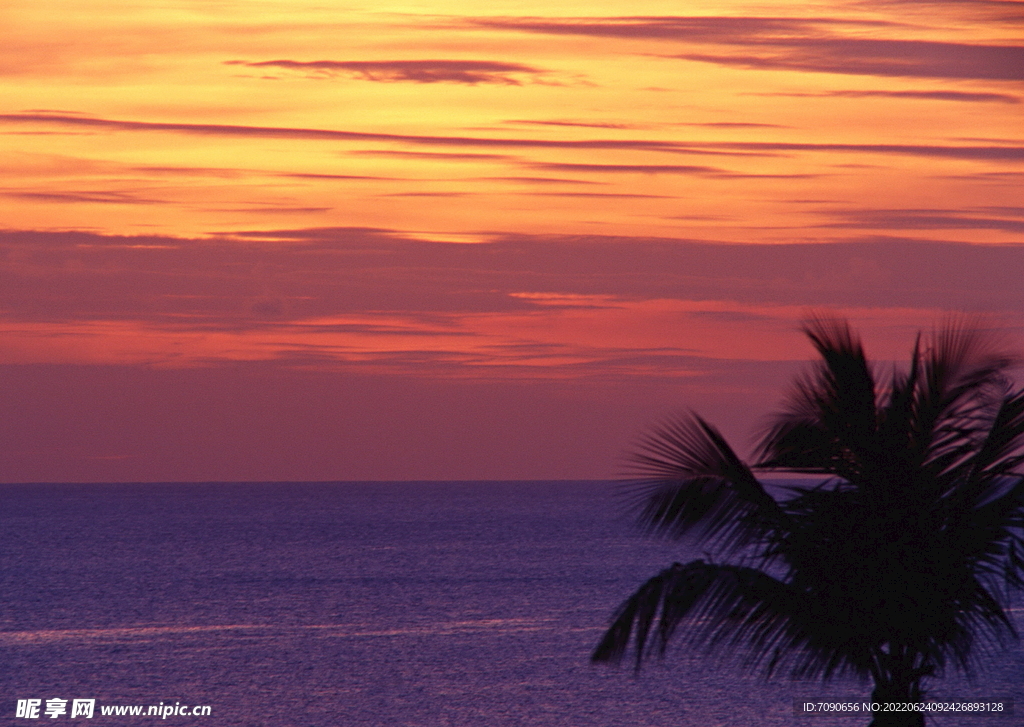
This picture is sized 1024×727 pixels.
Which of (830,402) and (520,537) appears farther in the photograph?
(520,537)

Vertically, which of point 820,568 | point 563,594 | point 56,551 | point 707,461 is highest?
point 707,461

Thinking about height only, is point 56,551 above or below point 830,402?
below

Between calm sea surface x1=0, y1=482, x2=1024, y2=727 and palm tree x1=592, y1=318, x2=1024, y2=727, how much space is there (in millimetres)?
25024

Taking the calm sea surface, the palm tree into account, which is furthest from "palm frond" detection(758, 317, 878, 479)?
the calm sea surface

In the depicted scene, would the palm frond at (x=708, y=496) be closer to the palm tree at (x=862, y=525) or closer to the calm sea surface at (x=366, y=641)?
the palm tree at (x=862, y=525)

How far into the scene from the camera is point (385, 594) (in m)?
82.2

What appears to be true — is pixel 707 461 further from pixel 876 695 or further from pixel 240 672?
pixel 240 672

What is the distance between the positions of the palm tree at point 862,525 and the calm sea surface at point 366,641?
985 inches

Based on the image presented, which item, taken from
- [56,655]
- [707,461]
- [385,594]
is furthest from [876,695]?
[385,594]

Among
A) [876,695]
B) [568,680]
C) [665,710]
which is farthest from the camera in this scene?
[568,680]

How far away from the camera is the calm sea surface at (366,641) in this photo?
4431 centimetres

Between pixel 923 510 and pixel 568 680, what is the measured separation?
37819 millimetres

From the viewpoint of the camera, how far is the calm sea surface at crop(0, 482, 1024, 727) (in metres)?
44.3

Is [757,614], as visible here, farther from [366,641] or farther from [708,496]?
[366,641]
